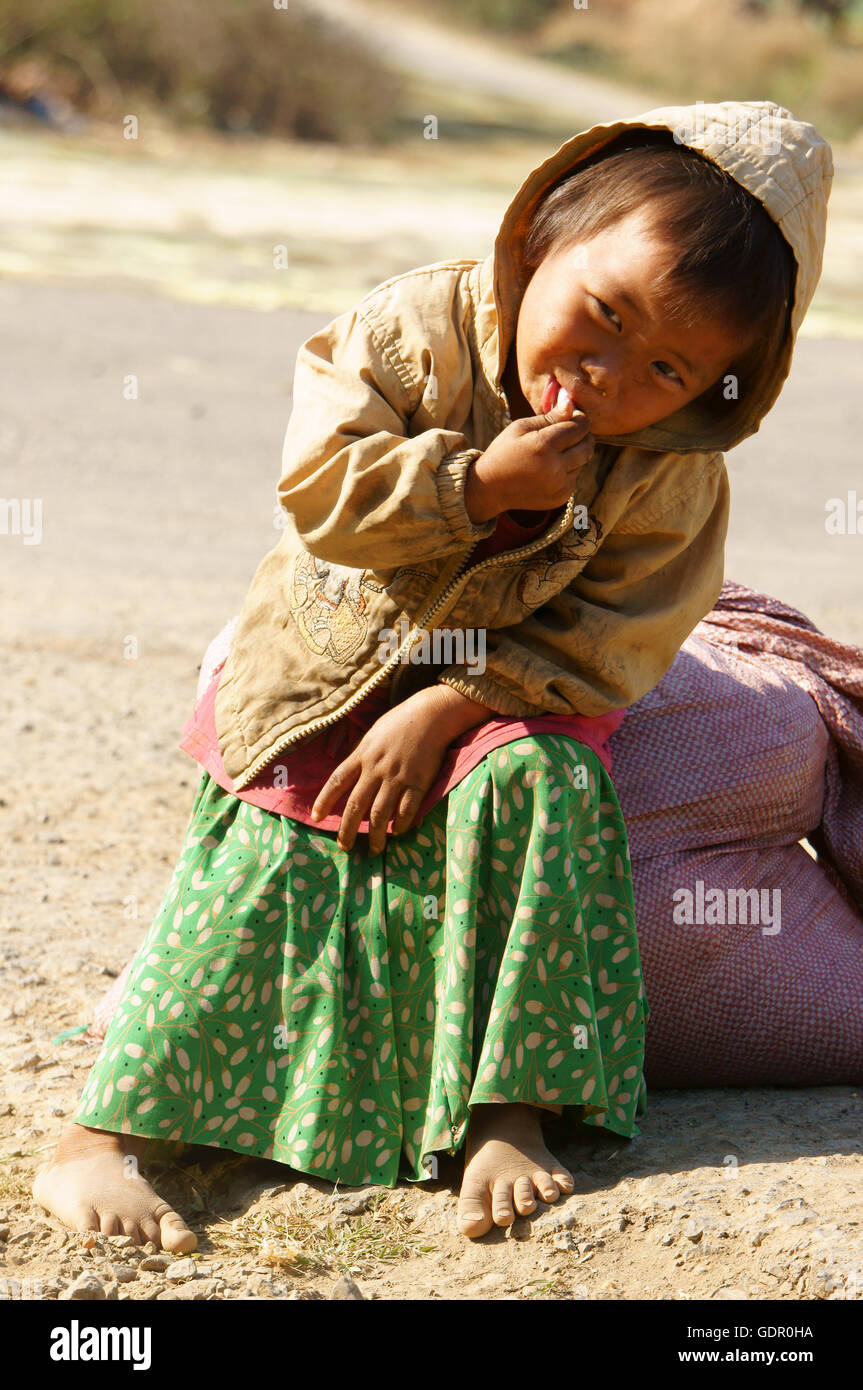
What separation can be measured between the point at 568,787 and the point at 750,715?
0.74 m

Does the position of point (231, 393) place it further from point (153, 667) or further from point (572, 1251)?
point (572, 1251)

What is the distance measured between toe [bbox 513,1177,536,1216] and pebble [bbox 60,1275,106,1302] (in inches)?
24.1

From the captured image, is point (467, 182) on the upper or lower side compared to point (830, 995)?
upper

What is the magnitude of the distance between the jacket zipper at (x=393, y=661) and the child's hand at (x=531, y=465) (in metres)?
0.12

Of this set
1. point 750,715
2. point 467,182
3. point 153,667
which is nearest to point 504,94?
point 467,182

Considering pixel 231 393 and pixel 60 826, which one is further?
pixel 231 393

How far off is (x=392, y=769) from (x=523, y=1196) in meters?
0.67

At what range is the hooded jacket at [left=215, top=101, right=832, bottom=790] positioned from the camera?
2357 mm

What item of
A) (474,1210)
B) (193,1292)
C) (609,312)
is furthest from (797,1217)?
(609,312)

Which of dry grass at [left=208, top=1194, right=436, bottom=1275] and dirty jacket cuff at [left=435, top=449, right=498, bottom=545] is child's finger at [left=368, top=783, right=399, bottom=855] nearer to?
dirty jacket cuff at [left=435, top=449, right=498, bottom=545]

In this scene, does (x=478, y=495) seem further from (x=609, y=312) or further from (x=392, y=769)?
(x=392, y=769)

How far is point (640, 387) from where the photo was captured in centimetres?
238

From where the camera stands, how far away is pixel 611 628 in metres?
2.57

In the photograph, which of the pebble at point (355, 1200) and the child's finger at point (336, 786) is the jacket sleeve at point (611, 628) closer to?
the child's finger at point (336, 786)
